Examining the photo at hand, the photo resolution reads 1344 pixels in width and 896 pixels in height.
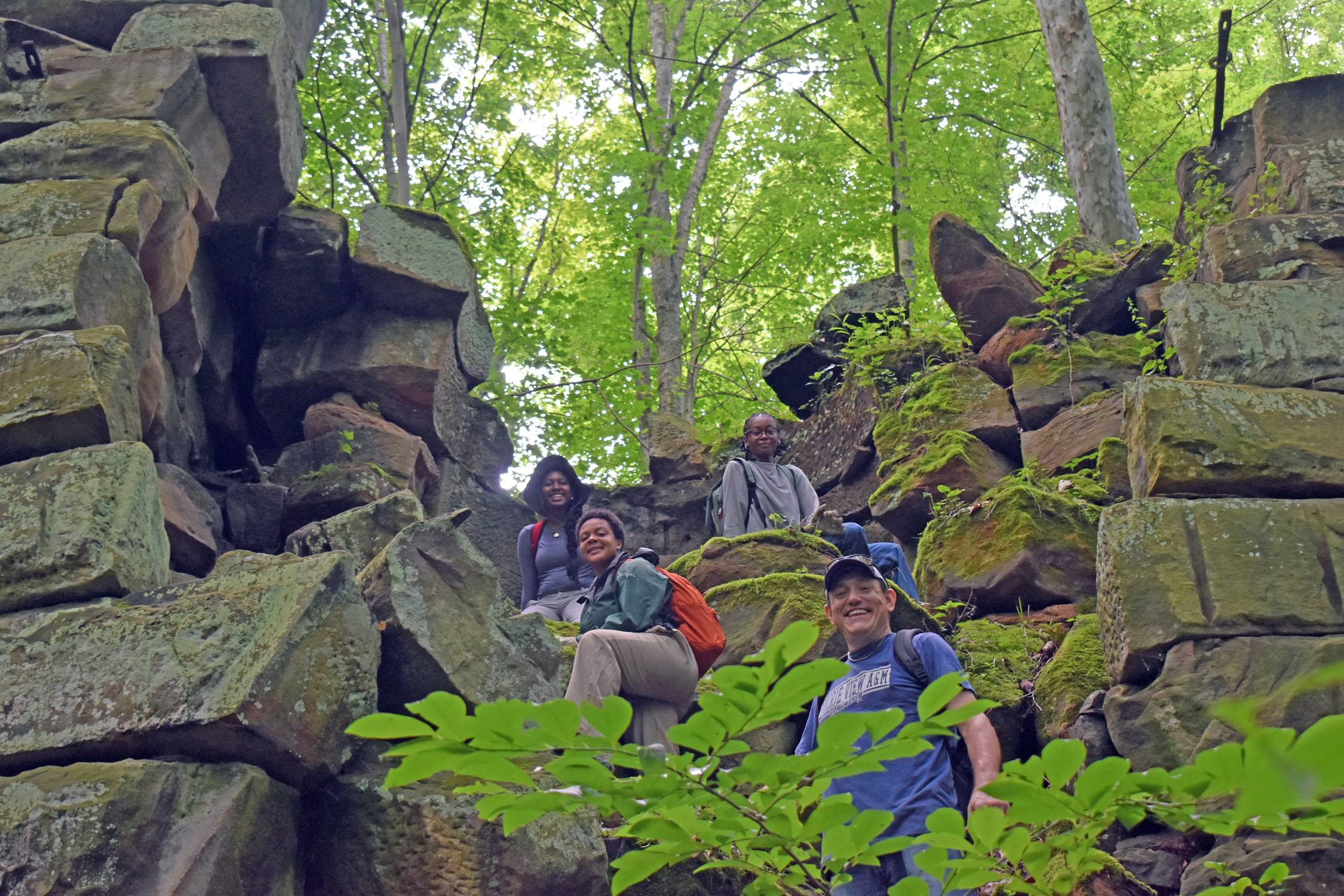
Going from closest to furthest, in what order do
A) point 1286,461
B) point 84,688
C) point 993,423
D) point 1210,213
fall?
point 84,688, point 1286,461, point 1210,213, point 993,423

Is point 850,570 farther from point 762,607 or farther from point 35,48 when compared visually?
point 35,48

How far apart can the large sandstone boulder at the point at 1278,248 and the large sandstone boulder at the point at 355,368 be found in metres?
5.60

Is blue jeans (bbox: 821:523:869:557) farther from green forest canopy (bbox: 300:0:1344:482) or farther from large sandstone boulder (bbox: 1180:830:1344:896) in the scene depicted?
green forest canopy (bbox: 300:0:1344:482)

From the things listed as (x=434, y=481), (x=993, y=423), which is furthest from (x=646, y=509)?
(x=993, y=423)

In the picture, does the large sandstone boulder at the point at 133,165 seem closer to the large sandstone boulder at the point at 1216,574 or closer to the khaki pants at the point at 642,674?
the khaki pants at the point at 642,674

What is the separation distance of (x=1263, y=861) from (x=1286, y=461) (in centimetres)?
187

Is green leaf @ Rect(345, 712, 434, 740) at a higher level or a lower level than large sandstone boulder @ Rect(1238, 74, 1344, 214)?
lower

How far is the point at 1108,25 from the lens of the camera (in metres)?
15.5

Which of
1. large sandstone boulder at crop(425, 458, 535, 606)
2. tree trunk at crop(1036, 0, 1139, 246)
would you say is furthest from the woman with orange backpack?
tree trunk at crop(1036, 0, 1139, 246)

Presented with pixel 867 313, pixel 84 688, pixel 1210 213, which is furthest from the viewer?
pixel 867 313

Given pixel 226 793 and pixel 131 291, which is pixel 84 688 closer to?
pixel 226 793

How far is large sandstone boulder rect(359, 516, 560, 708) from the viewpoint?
4.55 meters

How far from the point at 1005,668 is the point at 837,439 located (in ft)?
15.1

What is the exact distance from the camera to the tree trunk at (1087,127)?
9.74 m
